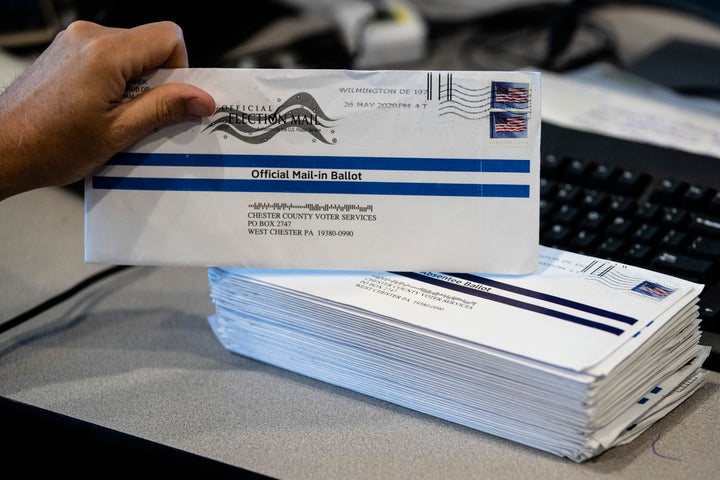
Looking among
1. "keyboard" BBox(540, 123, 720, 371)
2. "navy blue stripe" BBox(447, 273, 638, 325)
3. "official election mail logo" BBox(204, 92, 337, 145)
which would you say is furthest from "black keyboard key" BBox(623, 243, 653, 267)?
"official election mail logo" BBox(204, 92, 337, 145)

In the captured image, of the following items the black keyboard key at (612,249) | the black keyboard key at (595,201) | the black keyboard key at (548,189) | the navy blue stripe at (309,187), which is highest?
the navy blue stripe at (309,187)

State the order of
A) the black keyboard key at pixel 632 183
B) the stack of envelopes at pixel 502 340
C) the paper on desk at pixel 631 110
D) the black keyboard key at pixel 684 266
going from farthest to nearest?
the paper on desk at pixel 631 110 → the black keyboard key at pixel 632 183 → the black keyboard key at pixel 684 266 → the stack of envelopes at pixel 502 340

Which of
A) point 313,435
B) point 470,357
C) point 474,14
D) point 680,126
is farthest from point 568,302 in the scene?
point 474,14

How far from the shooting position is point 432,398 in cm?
56

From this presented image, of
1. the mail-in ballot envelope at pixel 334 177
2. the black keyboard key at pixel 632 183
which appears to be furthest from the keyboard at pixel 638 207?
the mail-in ballot envelope at pixel 334 177

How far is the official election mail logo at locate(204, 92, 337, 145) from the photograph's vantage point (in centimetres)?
58

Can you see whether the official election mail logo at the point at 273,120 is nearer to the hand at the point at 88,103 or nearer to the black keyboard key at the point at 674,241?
the hand at the point at 88,103

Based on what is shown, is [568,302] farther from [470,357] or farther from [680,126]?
[680,126]

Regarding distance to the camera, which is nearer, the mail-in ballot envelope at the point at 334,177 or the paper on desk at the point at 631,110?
the mail-in ballot envelope at the point at 334,177

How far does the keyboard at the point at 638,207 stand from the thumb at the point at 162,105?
285 millimetres

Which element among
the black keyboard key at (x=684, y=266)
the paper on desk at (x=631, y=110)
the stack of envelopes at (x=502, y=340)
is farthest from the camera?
the paper on desk at (x=631, y=110)

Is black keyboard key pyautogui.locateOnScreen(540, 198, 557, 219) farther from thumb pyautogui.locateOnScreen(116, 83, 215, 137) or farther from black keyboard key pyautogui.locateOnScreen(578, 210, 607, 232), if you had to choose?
thumb pyautogui.locateOnScreen(116, 83, 215, 137)

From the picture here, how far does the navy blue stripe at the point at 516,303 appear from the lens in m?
0.53

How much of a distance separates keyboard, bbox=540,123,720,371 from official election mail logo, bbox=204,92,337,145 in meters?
0.21
